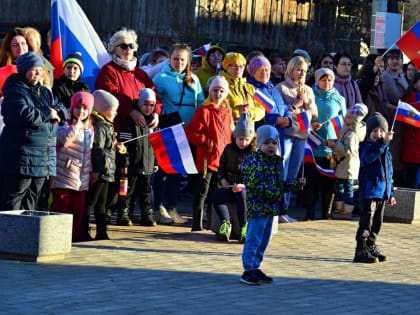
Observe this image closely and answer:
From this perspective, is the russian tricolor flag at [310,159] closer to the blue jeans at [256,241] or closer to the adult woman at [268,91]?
the adult woman at [268,91]

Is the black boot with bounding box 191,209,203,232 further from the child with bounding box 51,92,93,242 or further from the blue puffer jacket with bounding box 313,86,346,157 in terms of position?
the blue puffer jacket with bounding box 313,86,346,157

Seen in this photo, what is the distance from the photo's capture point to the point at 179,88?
12922mm

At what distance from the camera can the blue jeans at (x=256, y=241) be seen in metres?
9.00

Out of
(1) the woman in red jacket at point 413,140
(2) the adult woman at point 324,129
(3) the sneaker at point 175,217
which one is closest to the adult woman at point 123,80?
(3) the sneaker at point 175,217

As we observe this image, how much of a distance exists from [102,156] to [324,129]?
4.38 metres

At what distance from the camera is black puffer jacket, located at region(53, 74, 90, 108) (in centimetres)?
1170

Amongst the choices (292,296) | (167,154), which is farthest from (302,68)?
(292,296)

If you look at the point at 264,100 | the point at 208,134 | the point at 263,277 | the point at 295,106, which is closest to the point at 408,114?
the point at 295,106

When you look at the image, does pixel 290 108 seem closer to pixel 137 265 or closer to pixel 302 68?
pixel 302 68

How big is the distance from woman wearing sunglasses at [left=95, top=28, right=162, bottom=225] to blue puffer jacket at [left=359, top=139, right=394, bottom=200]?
9.49 ft

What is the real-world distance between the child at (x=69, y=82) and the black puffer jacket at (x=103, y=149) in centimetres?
54

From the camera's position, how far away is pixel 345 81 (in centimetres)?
1522

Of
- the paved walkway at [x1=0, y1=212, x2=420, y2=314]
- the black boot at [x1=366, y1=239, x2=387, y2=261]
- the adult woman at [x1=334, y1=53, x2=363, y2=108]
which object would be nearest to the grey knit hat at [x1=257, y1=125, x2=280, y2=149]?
the paved walkway at [x1=0, y1=212, x2=420, y2=314]

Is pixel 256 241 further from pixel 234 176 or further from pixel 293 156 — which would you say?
pixel 293 156
